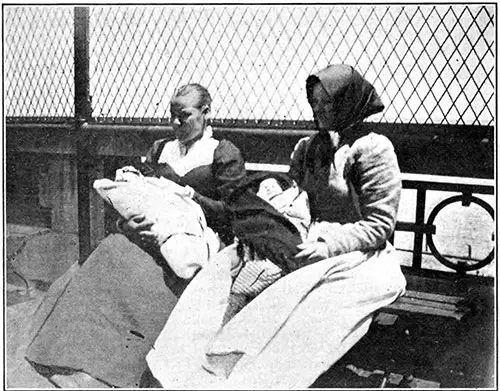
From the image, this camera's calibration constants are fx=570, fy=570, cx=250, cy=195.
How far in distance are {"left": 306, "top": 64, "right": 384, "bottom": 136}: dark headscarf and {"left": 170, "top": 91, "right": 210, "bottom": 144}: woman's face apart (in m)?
0.46

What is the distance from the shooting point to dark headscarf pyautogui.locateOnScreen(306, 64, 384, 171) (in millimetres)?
1934

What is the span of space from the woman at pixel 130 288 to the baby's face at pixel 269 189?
0.36 ft

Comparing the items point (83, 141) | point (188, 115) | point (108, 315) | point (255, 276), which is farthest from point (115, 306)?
point (83, 141)

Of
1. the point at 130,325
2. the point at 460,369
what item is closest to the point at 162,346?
the point at 130,325

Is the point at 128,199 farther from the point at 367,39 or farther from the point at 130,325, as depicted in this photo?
the point at 367,39

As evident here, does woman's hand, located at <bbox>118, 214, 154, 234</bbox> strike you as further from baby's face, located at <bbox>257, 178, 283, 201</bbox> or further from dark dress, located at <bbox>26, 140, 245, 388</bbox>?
baby's face, located at <bbox>257, 178, 283, 201</bbox>

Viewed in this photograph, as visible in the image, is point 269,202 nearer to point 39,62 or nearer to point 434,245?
point 434,245

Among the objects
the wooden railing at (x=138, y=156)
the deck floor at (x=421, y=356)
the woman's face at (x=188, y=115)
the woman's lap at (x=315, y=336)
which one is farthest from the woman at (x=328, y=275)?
the woman's face at (x=188, y=115)

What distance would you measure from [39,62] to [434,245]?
180 cm

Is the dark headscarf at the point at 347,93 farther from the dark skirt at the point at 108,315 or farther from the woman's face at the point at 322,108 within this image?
the dark skirt at the point at 108,315

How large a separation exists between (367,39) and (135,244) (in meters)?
1.16

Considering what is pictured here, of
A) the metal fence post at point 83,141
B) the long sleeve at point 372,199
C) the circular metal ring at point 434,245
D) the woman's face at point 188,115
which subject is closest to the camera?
the long sleeve at point 372,199

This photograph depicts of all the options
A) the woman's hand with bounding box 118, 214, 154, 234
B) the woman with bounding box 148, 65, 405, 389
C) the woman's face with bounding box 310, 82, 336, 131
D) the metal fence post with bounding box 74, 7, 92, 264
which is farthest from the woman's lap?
the metal fence post with bounding box 74, 7, 92, 264

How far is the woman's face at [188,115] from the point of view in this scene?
221cm
